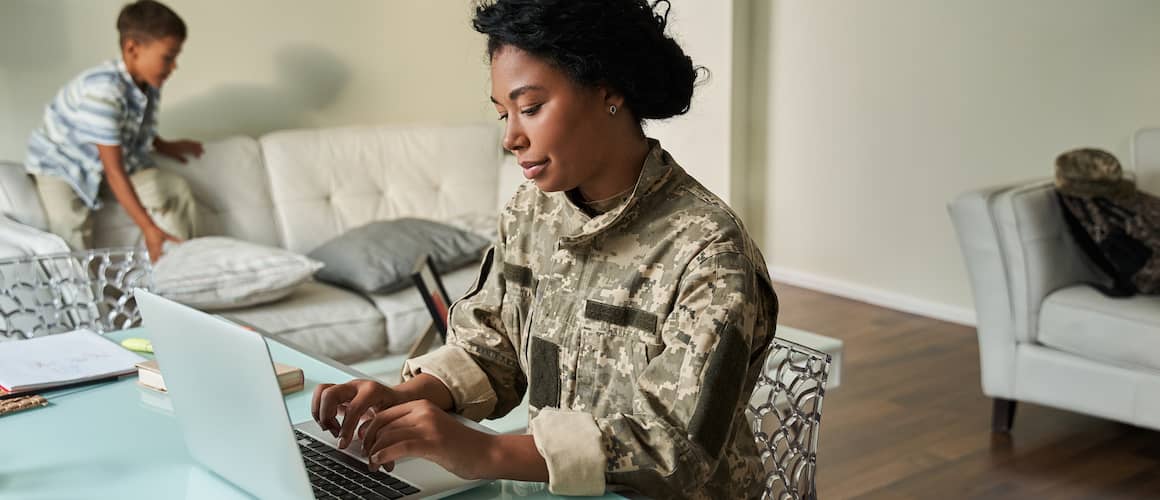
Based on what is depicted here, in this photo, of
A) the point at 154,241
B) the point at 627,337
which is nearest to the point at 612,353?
the point at 627,337

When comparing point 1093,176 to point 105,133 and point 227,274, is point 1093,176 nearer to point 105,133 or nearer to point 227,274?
point 227,274

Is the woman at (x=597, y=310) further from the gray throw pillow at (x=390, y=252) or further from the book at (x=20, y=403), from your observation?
the gray throw pillow at (x=390, y=252)

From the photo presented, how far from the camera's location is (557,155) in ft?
3.76

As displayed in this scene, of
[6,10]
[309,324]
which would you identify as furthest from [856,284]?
[6,10]

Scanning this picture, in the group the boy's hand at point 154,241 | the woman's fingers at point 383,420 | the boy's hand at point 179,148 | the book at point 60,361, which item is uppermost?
the woman's fingers at point 383,420

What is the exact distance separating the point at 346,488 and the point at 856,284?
3.86 meters

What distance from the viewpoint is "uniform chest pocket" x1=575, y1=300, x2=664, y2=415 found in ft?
3.84

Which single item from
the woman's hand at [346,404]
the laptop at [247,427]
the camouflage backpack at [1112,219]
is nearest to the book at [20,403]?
the laptop at [247,427]

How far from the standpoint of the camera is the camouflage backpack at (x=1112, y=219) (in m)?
2.86

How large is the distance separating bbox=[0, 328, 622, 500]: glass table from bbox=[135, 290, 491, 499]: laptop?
35 millimetres

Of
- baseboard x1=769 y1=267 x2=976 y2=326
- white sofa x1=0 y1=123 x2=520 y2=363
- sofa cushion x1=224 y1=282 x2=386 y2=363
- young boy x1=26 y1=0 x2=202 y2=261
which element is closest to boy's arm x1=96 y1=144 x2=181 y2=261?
young boy x1=26 y1=0 x2=202 y2=261

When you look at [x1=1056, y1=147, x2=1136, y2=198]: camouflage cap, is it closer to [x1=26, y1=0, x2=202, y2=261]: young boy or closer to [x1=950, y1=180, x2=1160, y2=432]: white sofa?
[x1=950, y1=180, x2=1160, y2=432]: white sofa

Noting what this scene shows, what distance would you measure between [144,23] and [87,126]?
0.33 m

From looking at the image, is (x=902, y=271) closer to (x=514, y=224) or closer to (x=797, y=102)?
(x=797, y=102)
